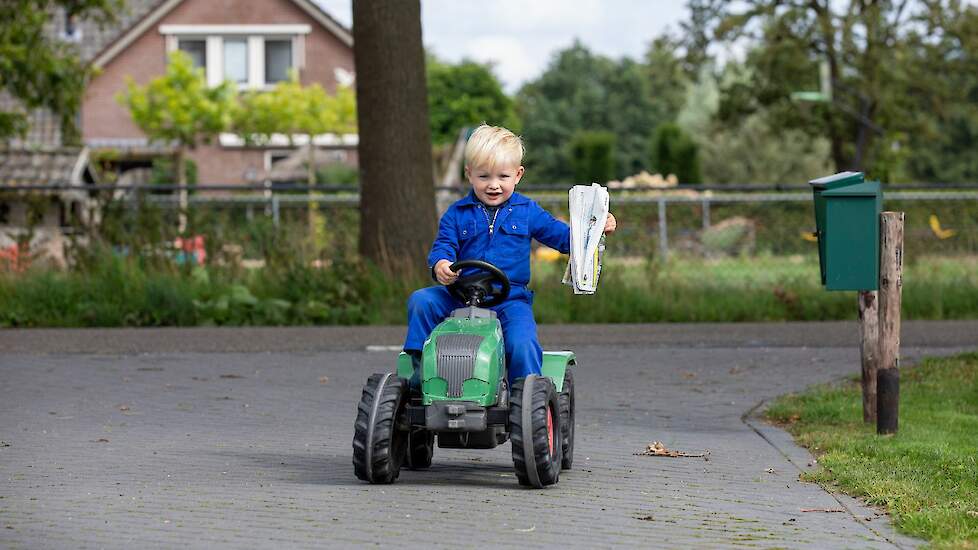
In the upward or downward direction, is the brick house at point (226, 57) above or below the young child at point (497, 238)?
above

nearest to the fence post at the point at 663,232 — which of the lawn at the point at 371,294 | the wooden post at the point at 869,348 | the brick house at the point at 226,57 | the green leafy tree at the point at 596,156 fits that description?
the lawn at the point at 371,294

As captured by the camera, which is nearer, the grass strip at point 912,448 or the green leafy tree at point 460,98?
the grass strip at point 912,448

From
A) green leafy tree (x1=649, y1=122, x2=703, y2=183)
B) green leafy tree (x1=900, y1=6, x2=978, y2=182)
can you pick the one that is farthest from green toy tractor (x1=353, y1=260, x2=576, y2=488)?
green leafy tree (x1=649, y1=122, x2=703, y2=183)

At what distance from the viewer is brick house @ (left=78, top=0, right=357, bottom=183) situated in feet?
168

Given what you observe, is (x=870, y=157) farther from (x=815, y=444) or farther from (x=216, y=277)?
(x=815, y=444)

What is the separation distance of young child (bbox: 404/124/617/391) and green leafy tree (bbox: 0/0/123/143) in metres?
17.6

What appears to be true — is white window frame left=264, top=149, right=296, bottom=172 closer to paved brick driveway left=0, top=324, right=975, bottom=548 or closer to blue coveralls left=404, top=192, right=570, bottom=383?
paved brick driveway left=0, top=324, right=975, bottom=548

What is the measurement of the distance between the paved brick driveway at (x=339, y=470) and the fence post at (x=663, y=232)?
5.02 m

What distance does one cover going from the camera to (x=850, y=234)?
8.64m

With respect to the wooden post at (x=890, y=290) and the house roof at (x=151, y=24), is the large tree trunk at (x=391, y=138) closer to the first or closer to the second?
the wooden post at (x=890, y=290)

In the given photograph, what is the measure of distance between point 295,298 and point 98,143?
124ft

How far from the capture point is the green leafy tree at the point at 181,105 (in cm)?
4131

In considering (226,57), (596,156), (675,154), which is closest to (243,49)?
(226,57)

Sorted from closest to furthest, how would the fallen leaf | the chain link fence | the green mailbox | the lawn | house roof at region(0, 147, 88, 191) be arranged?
the fallen leaf < the green mailbox < the lawn < the chain link fence < house roof at region(0, 147, 88, 191)
